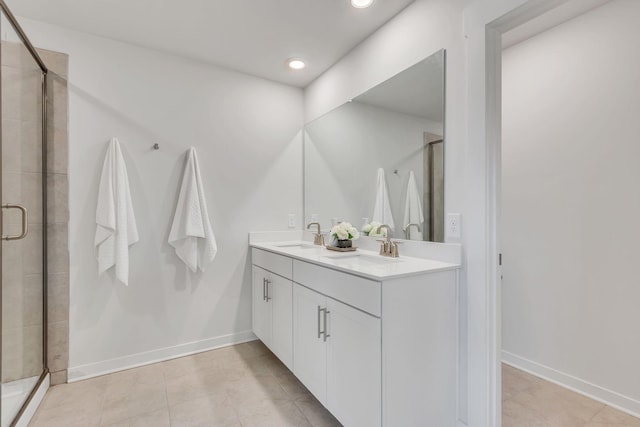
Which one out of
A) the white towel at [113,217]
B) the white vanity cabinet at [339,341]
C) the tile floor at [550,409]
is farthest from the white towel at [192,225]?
the tile floor at [550,409]

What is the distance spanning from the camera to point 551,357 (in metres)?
2.11

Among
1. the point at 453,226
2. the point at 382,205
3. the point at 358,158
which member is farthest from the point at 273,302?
the point at 453,226

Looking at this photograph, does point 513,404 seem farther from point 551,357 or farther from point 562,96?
point 562,96

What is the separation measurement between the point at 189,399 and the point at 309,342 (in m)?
0.86

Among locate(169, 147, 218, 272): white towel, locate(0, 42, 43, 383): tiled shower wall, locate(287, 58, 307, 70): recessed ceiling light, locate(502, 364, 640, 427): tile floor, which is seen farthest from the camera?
locate(287, 58, 307, 70): recessed ceiling light

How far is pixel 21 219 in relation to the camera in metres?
1.73

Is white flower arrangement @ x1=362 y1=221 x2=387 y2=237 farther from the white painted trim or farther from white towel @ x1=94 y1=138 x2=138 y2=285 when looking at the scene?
the white painted trim

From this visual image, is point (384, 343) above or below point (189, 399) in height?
above

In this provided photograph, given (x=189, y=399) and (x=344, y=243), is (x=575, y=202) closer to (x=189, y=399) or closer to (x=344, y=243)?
(x=344, y=243)

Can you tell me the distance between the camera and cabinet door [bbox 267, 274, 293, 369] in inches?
80.6

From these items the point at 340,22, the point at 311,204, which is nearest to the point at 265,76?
the point at 340,22

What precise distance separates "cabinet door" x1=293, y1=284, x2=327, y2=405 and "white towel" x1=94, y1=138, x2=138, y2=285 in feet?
4.07

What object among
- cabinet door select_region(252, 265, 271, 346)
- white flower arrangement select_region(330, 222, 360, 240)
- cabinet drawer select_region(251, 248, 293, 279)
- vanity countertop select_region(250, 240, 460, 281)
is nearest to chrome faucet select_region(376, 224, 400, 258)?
vanity countertop select_region(250, 240, 460, 281)

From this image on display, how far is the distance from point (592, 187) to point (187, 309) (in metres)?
3.02
